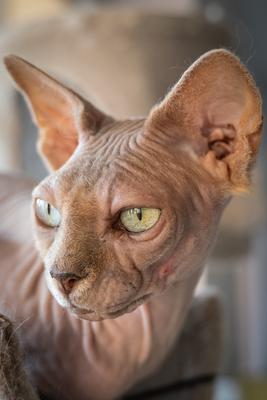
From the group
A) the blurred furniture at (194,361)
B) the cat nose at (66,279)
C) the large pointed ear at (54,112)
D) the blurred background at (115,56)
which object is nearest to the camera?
the cat nose at (66,279)

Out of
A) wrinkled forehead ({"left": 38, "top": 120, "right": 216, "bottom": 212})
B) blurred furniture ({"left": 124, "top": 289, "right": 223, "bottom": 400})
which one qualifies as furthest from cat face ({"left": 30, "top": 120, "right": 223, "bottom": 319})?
blurred furniture ({"left": 124, "top": 289, "right": 223, "bottom": 400})

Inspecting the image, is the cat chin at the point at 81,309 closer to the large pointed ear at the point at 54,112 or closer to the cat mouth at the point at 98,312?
the cat mouth at the point at 98,312

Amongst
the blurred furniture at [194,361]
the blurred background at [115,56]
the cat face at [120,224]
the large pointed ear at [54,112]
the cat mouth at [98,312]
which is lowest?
the blurred furniture at [194,361]

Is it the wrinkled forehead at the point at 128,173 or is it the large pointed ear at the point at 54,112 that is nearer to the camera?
the wrinkled forehead at the point at 128,173

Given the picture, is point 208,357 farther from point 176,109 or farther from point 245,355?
point 245,355

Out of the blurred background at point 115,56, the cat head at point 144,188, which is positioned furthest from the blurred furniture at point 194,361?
the blurred background at point 115,56

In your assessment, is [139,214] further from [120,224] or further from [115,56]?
[115,56]

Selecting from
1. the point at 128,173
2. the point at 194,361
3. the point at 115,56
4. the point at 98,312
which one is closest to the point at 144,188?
the point at 128,173

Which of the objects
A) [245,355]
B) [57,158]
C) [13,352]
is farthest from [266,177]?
[13,352]
